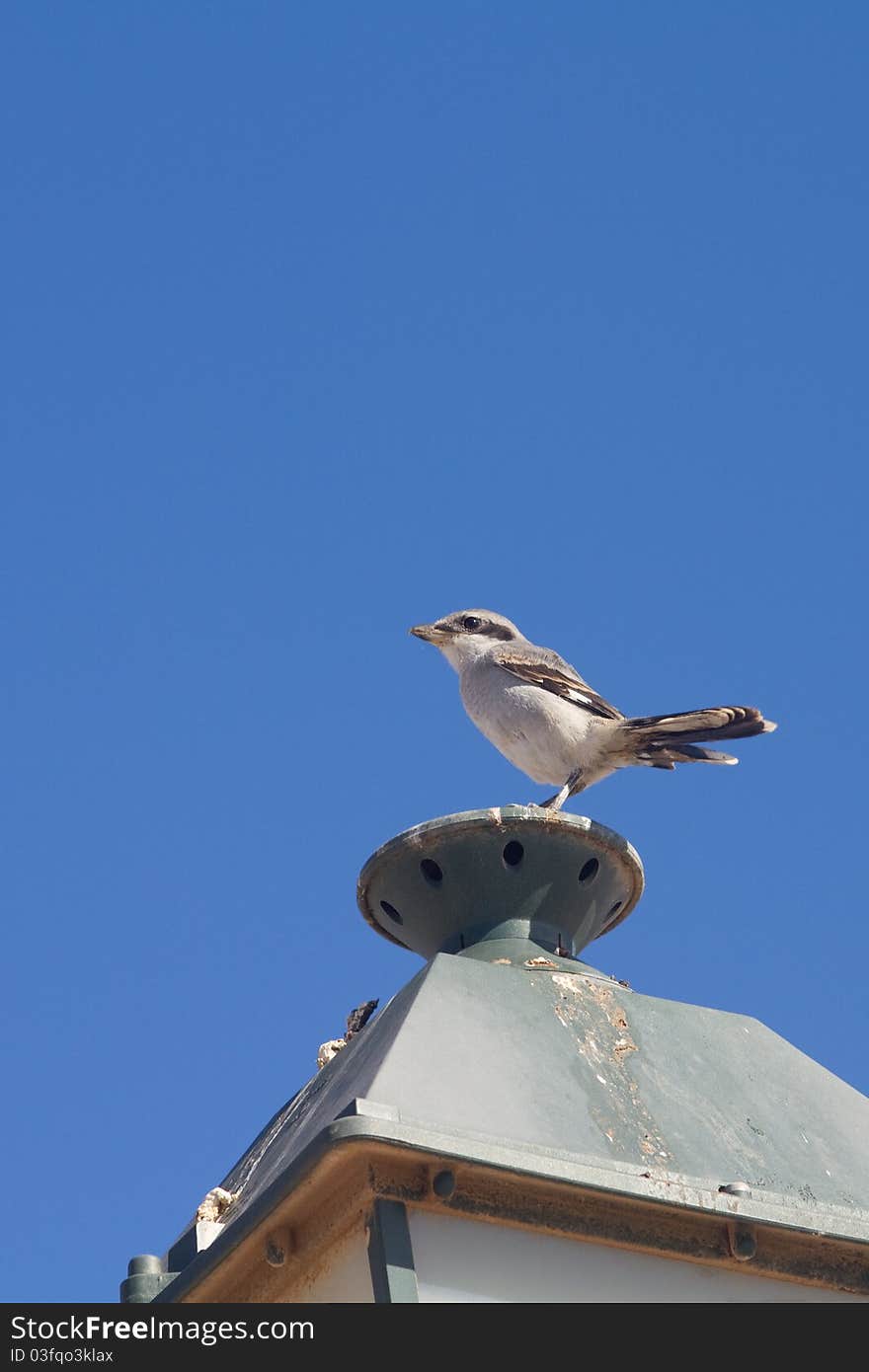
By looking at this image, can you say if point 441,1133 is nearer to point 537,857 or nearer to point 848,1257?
point 848,1257

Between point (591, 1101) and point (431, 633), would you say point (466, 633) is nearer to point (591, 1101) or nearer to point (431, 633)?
point (431, 633)

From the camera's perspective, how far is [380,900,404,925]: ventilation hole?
5.69 meters

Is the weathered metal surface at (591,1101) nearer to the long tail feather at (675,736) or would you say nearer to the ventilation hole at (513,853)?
the ventilation hole at (513,853)

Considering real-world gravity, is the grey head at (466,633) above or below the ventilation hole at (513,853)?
above

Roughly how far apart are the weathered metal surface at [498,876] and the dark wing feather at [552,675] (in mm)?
3535

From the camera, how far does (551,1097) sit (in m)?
4.66

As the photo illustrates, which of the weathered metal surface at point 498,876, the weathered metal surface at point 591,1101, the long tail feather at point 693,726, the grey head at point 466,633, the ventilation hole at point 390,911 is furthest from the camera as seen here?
the grey head at point 466,633

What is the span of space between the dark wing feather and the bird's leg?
26 cm

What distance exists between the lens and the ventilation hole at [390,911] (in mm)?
5688

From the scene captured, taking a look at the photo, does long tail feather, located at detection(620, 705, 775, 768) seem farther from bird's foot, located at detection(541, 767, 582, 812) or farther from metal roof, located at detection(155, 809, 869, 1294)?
metal roof, located at detection(155, 809, 869, 1294)

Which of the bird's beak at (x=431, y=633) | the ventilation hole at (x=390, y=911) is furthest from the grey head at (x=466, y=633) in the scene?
the ventilation hole at (x=390, y=911)
